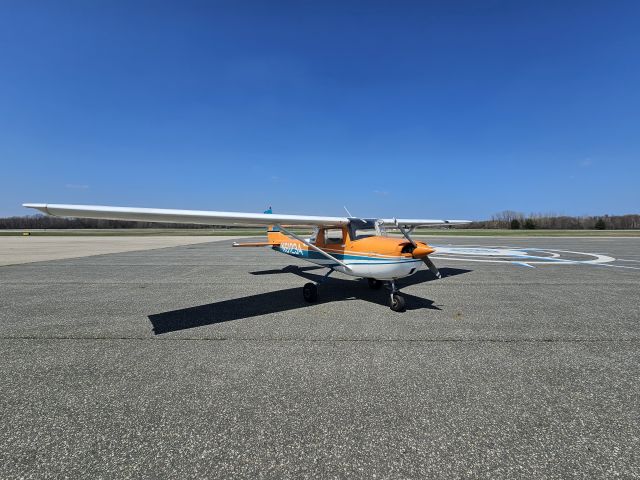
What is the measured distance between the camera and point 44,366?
4.19 meters

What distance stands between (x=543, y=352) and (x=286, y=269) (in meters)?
10.7

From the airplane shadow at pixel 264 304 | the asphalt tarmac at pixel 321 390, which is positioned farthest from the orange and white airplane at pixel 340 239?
the asphalt tarmac at pixel 321 390

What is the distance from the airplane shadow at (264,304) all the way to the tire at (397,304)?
57 cm

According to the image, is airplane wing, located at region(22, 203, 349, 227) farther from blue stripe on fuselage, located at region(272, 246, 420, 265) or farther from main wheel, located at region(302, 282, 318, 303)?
main wheel, located at region(302, 282, 318, 303)

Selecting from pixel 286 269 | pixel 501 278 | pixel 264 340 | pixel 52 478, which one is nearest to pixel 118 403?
pixel 52 478

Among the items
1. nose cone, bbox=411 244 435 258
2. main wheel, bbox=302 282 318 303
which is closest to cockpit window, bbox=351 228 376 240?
nose cone, bbox=411 244 435 258

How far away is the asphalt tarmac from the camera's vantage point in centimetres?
246

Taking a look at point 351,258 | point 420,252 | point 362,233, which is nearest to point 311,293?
point 351,258

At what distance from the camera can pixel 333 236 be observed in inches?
338

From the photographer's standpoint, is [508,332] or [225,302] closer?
[508,332]

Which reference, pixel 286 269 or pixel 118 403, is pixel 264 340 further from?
pixel 286 269

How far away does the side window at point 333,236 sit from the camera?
27.5 feet

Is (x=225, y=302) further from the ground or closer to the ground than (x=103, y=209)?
closer to the ground

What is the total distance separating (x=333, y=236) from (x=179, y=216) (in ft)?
13.4
